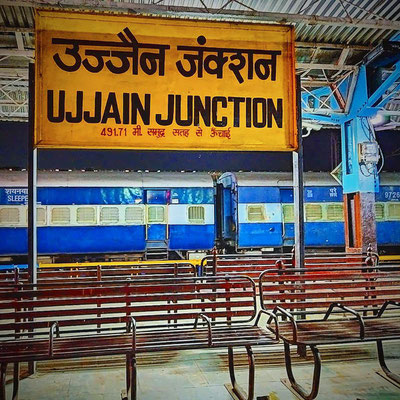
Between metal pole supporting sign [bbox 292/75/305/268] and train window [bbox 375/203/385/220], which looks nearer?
metal pole supporting sign [bbox 292/75/305/268]

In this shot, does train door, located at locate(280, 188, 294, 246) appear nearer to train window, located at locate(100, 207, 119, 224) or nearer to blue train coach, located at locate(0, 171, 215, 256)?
blue train coach, located at locate(0, 171, 215, 256)

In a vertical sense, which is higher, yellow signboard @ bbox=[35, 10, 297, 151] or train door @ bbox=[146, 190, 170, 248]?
yellow signboard @ bbox=[35, 10, 297, 151]

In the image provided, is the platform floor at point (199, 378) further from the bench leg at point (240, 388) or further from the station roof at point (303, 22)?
the station roof at point (303, 22)

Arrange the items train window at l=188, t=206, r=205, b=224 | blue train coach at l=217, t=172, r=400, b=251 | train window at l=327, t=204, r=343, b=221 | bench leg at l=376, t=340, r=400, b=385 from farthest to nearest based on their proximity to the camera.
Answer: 1. train window at l=327, t=204, r=343, b=221
2. blue train coach at l=217, t=172, r=400, b=251
3. train window at l=188, t=206, r=205, b=224
4. bench leg at l=376, t=340, r=400, b=385

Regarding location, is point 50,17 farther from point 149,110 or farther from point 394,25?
point 394,25

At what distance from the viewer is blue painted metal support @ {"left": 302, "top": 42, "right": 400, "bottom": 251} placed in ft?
34.3

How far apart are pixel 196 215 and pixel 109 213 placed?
9.06ft

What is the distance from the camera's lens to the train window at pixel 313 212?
14541mm

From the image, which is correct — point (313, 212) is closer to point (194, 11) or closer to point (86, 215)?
point (86, 215)

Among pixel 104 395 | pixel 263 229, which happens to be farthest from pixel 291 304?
pixel 263 229

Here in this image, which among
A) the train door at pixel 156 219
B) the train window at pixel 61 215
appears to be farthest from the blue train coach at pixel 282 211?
the train window at pixel 61 215

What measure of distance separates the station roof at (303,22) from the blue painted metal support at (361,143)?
1.45 feet

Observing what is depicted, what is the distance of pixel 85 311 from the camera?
4.46m

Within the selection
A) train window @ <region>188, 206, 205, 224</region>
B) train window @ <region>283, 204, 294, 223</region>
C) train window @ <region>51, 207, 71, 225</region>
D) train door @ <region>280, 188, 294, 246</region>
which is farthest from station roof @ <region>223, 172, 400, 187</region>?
train window @ <region>51, 207, 71, 225</region>
